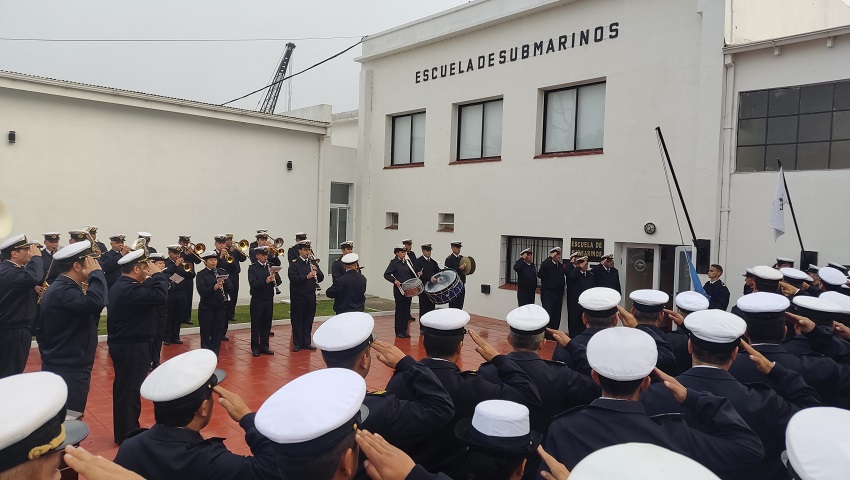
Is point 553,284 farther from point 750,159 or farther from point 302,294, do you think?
point 302,294

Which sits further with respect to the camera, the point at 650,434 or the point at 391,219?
the point at 391,219

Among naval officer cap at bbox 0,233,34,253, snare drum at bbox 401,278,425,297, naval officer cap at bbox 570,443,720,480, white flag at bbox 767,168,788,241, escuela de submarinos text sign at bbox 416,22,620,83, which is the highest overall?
escuela de submarinos text sign at bbox 416,22,620,83

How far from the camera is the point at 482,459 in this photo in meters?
2.74

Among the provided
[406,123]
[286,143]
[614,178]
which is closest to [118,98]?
[286,143]

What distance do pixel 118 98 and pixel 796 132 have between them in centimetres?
1443

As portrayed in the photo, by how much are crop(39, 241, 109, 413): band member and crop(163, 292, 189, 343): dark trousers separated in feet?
16.9

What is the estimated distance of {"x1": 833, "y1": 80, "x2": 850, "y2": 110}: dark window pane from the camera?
392 inches

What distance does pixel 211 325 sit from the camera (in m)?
9.49

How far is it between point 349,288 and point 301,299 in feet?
3.04

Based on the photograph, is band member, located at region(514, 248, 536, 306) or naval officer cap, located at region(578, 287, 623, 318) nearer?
naval officer cap, located at region(578, 287, 623, 318)

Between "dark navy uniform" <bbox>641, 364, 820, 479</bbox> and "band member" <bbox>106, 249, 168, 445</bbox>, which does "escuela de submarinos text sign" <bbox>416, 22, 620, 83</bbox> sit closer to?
"band member" <bbox>106, 249, 168, 445</bbox>

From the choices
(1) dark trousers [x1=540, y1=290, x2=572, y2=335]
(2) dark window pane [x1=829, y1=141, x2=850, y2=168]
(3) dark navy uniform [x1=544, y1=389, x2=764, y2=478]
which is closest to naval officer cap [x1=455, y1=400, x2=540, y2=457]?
(3) dark navy uniform [x1=544, y1=389, x2=764, y2=478]

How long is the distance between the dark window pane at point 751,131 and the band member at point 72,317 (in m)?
10.8

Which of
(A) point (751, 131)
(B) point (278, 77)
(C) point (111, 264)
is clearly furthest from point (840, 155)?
(B) point (278, 77)
